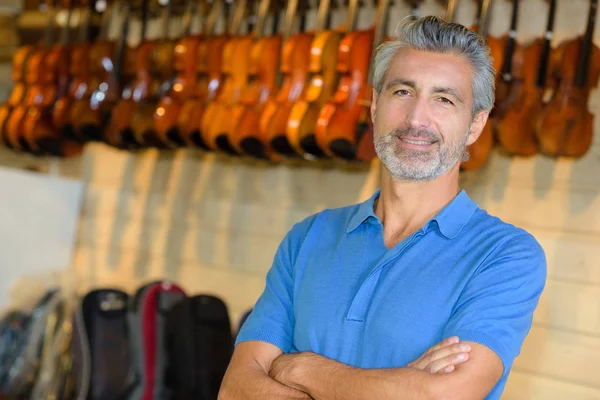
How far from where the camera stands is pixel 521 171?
3.39 meters

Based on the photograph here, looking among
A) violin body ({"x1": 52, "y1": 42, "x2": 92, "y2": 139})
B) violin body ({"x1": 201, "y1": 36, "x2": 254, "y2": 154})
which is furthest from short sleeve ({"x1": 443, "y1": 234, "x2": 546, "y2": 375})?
violin body ({"x1": 52, "y1": 42, "x2": 92, "y2": 139})

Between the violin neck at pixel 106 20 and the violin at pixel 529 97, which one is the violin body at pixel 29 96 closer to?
the violin neck at pixel 106 20

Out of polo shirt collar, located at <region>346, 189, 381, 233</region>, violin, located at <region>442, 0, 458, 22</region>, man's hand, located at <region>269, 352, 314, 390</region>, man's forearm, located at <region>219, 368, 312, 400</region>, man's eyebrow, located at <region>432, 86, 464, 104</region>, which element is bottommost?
man's forearm, located at <region>219, 368, 312, 400</region>

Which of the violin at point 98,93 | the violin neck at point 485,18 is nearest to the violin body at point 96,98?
the violin at point 98,93

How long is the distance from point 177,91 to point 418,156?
211 cm

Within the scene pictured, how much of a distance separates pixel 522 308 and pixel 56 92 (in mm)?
3152

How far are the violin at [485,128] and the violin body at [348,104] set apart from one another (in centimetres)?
39

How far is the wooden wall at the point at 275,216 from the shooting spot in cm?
323

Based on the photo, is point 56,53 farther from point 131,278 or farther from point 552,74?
point 552,74

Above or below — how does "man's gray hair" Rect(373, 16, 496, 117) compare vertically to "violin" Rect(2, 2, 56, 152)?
above

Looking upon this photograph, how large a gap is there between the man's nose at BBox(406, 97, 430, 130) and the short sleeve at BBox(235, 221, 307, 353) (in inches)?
16.1

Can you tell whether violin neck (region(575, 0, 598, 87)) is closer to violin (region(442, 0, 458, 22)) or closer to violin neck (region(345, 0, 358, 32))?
violin (region(442, 0, 458, 22))

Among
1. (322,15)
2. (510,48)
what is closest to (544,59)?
(510,48)

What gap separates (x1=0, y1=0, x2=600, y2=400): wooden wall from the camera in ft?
10.6
